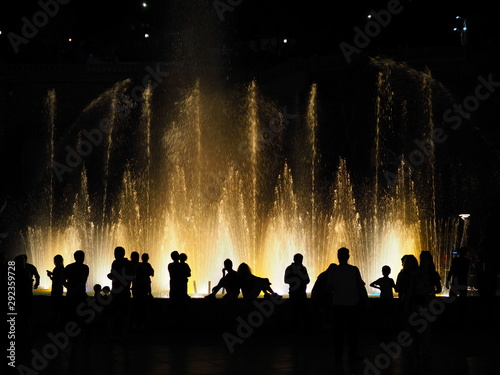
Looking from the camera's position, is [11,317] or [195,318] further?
[195,318]

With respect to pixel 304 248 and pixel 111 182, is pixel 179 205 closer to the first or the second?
pixel 304 248

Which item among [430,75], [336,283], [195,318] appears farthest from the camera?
[430,75]

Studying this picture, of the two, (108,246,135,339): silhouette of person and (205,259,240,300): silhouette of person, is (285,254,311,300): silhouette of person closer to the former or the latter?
(205,259,240,300): silhouette of person

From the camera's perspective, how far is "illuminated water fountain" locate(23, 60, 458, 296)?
79.8ft

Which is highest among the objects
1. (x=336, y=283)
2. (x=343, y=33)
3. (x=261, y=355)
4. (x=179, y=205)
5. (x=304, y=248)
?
(x=343, y=33)

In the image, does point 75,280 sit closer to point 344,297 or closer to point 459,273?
point 344,297

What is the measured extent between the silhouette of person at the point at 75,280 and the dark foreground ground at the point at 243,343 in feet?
1.11

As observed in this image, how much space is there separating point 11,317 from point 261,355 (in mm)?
3105

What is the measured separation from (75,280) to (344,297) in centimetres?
381

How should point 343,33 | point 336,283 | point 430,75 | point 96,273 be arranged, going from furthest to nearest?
point 343,33 < point 430,75 < point 96,273 < point 336,283

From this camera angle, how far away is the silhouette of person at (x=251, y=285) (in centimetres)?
1299

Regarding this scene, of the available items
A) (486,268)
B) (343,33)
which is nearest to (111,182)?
(343,33)

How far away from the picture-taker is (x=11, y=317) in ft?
30.0

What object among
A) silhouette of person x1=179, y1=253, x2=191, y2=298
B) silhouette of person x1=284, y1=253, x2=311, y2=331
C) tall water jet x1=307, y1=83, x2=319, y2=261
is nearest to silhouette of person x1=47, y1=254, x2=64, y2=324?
silhouette of person x1=179, y1=253, x2=191, y2=298
